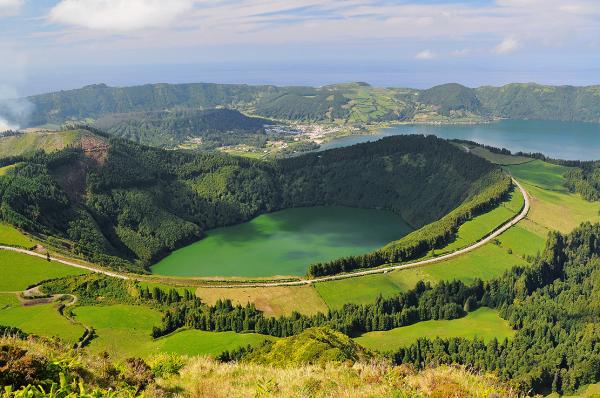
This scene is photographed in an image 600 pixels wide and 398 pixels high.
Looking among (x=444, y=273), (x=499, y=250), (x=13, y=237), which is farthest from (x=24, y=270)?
(x=499, y=250)

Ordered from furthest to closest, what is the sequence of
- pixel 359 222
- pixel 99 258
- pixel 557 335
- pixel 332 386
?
pixel 359 222 → pixel 99 258 → pixel 557 335 → pixel 332 386

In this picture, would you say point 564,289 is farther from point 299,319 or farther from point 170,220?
point 170,220

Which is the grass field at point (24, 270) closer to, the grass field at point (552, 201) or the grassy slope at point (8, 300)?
the grassy slope at point (8, 300)

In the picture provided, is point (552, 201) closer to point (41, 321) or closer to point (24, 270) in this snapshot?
point (41, 321)

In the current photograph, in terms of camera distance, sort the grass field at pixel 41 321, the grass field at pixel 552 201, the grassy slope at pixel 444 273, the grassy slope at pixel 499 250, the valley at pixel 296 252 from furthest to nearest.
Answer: the grass field at pixel 552 201
the grassy slope at pixel 499 250
the grassy slope at pixel 444 273
the valley at pixel 296 252
the grass field at pixel 41 321

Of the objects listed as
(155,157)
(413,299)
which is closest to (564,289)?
(413,299)

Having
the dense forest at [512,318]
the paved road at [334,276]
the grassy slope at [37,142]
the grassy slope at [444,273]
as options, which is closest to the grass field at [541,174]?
the grassy slope at [444,273]
